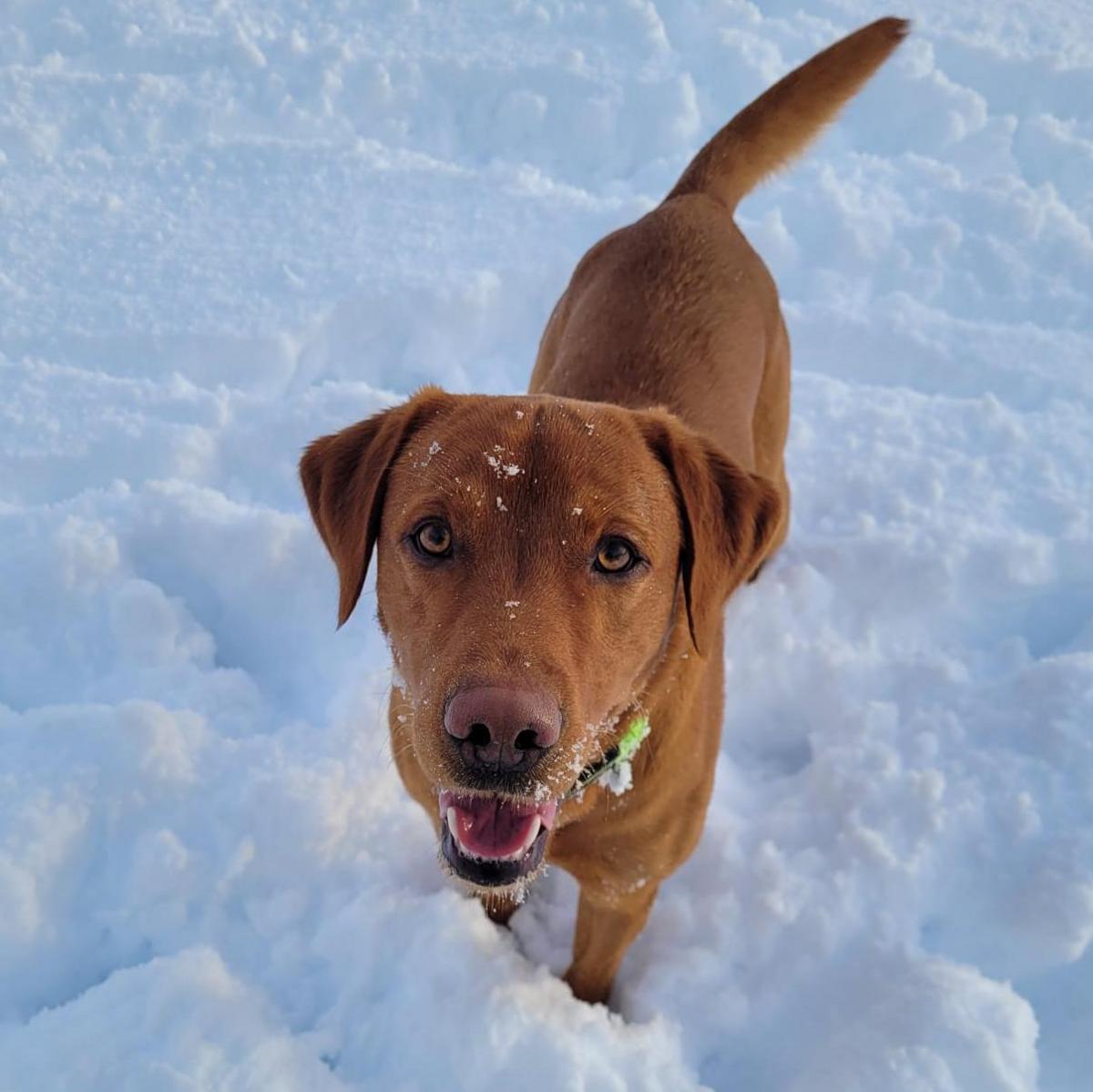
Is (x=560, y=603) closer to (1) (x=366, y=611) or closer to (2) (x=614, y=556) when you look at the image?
(2) (x=614, y=556)

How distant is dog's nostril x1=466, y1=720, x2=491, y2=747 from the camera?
5.11 feet

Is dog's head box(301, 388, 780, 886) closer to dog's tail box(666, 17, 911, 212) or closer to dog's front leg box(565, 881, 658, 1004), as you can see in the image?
dog's front leg box(565, 881, 658, 1004)

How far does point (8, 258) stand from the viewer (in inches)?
177

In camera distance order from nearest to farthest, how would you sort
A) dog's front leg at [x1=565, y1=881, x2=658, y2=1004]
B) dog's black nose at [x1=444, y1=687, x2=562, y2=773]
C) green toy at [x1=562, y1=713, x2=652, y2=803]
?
dog's black nose at [x1=444, y1=687, x2=562, y2=773] → green toy at [x1=562, y1=713, x2=652, y2=803] → dog's front leg at [x1=565, y1=881, x2=658, y2=1004]

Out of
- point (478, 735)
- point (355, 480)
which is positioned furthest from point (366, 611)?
point (478, 735)

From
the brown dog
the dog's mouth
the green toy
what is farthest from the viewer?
the green toy

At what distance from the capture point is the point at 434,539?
1936mm

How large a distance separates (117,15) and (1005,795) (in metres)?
6.49

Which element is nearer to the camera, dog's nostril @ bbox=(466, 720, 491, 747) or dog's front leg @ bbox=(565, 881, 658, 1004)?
dog's nostril @ bbox=(466, 720, 491, 747)

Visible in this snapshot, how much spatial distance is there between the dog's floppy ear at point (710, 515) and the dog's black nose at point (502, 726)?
2.12ft

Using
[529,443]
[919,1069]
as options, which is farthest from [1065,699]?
[529,443]

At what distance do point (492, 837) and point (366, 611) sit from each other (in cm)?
178

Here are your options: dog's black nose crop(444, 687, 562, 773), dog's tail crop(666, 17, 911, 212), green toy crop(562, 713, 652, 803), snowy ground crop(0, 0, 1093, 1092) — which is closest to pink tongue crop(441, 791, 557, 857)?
green toy crop(562, 713, 652, 803)

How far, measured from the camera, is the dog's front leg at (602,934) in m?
2.43
